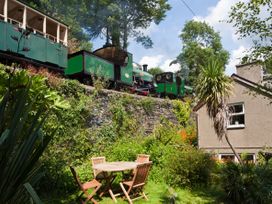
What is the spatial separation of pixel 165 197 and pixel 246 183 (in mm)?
2144

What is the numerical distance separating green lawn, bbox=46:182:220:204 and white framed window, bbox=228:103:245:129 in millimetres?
6759

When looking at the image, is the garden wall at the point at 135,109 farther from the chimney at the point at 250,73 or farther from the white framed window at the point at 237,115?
the chimney at the point at 250,73

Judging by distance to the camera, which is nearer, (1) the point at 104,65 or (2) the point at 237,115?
(1) the point at 104,65

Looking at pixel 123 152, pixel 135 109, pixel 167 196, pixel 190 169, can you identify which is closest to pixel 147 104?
pixel 135 109

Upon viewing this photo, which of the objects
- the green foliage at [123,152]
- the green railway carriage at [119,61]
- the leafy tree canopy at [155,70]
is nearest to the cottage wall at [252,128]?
the green foliage at [123,152]

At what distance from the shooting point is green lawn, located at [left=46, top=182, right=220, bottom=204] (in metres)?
7.32

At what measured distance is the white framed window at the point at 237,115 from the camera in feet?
47.8

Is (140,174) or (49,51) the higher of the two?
(49,51)

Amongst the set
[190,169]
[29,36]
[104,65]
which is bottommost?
[190,169]

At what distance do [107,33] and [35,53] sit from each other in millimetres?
23233

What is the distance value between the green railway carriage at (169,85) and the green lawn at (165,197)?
1170 centimetres

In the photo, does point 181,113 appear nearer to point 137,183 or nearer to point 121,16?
point 137,183

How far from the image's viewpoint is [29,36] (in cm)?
1071

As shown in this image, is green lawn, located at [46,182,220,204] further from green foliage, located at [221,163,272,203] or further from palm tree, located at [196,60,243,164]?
palm tree, located at [196,60,243,164]
